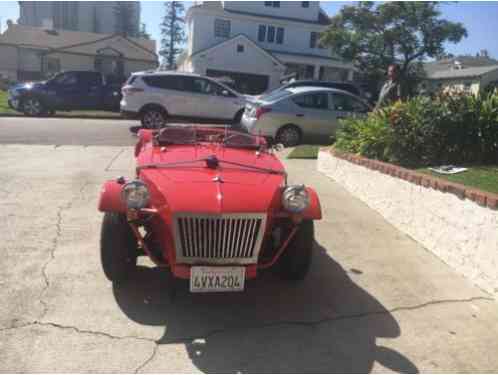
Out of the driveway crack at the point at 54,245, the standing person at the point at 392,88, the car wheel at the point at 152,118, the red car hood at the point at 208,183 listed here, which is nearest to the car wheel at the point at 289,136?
the standing person at the point at 392,88

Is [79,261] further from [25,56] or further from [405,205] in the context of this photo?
[25,56]

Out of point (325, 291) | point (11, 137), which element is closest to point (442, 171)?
point (325, 291)

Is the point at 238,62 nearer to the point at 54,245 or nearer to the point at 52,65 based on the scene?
the point at 52,65

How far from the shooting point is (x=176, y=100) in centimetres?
1278

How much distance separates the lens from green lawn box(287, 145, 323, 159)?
946cm

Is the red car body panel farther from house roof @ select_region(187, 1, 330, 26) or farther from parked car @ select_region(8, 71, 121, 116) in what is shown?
house roof @ select_region(187, 1, 330, 26)

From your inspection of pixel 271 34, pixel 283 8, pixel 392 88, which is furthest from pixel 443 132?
pixel 283 8

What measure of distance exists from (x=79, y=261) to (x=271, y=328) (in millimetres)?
1985

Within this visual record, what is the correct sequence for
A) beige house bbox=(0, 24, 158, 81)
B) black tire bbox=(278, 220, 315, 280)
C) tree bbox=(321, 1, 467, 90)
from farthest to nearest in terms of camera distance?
beige house bbox=(0, 24, 158, 81), tree bbox=(321, 1, 467, 90), black tire bbox=(278, 220, 315, 280)

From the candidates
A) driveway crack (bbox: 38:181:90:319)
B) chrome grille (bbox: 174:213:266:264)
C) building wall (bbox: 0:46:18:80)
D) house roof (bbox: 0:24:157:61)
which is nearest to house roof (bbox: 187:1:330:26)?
house roof (bbox: 0:24:157:61)

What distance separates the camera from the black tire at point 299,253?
3.61 m

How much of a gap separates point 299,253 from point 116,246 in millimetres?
1511

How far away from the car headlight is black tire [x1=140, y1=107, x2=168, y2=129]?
988 cm

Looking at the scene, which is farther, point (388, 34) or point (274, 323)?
point (388, 34)
